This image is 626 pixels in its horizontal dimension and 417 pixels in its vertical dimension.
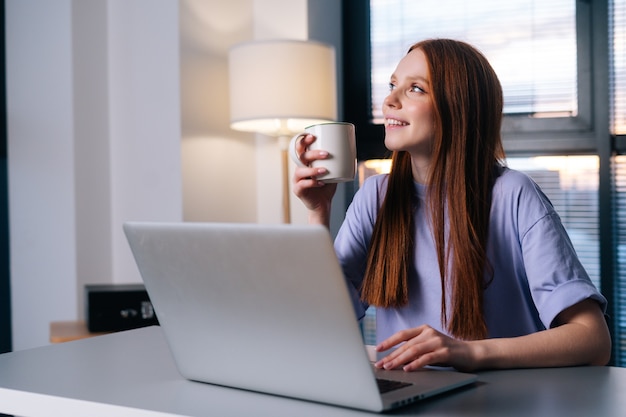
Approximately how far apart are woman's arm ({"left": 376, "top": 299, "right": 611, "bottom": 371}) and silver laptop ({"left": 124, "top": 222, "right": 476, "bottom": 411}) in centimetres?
3

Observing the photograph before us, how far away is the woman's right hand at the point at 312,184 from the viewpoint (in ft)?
3.90

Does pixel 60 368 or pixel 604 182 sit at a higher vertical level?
pixel 604 182

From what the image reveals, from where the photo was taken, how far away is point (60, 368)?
1057 mm

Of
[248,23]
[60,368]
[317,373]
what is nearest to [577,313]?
[317,373]

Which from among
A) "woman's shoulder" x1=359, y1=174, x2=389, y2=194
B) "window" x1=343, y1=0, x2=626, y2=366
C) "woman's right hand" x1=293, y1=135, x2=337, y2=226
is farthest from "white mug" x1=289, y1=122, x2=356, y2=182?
"window" x1=343, y1=0, x2=626, y2=366

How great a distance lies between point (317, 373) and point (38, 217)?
88.0 inches

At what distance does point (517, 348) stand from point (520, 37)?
2177 mm

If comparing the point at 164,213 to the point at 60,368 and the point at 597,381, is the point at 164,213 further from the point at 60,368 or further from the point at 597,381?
the point at 597,381

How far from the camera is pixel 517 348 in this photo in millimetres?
1073

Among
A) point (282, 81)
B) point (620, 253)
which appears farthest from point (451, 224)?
point (620, 253)

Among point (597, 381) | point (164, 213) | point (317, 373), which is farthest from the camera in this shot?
point (164, 213)

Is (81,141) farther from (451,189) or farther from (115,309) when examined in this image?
(451,189)

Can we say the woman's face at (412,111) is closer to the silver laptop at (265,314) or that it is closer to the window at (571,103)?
the silver laptop at (265,314)

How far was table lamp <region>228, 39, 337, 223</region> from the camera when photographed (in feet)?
8.43
